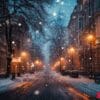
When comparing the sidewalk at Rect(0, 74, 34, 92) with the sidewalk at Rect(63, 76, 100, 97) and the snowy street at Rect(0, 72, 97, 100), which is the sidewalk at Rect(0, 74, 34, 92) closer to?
the snowy street at Rect(0, 72, 97, 100)

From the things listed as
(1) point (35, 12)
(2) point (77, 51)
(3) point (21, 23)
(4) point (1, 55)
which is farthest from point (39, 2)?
(2) point (77, 51)

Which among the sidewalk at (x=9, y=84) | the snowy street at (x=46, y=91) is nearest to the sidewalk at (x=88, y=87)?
the snowy street at (x=46, y=91)

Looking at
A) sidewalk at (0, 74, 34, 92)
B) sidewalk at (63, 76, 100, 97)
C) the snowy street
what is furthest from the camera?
sidewalk at (0, 74, 34, 92)

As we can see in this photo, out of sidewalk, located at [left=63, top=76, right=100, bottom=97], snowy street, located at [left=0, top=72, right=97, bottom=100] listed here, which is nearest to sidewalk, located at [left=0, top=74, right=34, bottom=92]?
snowy street, located at [left=0, top=72, right=97, bottom=100]

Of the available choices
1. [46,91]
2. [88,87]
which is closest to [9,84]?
[88,87]

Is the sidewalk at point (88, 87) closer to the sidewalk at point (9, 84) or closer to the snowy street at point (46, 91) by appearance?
the snowy street at point (46, 91)

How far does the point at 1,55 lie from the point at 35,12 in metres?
51.3

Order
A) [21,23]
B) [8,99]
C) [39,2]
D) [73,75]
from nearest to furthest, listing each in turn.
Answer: [8,99] → [39,2] → [21,23] → [73,75]

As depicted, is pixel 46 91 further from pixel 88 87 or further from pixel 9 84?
pixel 9 84

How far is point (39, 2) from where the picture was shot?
39.0m

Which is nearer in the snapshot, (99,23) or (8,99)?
(8,99)

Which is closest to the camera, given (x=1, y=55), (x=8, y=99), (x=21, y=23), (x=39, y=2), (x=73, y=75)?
(x=8, y=99)

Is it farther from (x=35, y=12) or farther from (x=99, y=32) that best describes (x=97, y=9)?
(x=35, y=12)

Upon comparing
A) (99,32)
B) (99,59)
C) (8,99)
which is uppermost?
(99,32)
